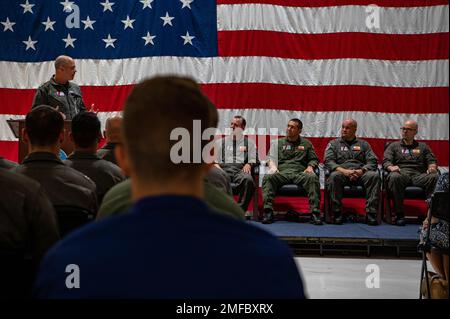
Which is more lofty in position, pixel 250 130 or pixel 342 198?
pixel 250 130

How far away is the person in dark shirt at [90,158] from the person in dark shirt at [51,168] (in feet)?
2.09

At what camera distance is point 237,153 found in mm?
6531

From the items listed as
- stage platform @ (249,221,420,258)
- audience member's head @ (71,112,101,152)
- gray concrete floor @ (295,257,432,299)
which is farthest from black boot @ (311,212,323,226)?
audience member's head @ (71,112,101,152)

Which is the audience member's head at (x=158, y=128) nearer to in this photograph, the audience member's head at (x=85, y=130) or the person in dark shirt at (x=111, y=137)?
the audience member's head at (x=85, y=130)

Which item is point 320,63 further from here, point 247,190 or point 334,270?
point 334,270

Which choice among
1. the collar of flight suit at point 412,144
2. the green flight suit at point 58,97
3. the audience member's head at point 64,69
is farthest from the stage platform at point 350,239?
the audience member's head at point 64,69

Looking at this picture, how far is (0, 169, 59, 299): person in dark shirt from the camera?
166cm

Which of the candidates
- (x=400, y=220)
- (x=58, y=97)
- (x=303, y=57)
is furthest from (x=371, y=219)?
(x=58, y=97)

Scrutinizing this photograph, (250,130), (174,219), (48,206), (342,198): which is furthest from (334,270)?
(174,219)

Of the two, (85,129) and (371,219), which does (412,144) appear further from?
(85,129)

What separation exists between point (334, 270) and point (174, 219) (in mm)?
3865

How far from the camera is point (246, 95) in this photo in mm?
6910

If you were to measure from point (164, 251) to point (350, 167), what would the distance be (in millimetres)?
5770
